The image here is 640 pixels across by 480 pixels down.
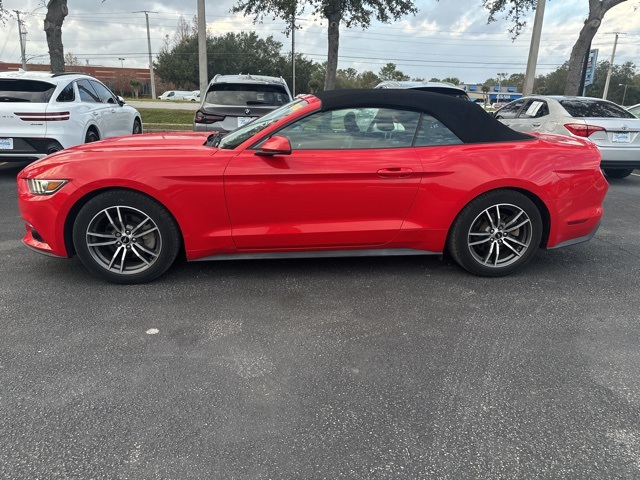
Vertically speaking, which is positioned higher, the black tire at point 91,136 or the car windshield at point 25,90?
the car windshield at point 25,90

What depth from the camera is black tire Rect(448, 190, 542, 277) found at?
3.88 metres

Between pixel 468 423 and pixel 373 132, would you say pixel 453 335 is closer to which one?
pixel 468 423

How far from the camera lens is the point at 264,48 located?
63.2 m

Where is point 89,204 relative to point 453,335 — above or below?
above

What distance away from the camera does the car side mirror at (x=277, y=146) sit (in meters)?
3.50

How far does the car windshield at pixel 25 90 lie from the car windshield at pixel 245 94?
7.96ft

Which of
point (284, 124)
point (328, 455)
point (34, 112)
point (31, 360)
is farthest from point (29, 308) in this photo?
point (34, 112)

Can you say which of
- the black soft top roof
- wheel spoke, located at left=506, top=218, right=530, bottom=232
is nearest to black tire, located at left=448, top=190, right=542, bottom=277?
wheel spoke, located at left=506, top=218, right=530, bottom=232

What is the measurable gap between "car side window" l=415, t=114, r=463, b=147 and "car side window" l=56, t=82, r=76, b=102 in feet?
20.1

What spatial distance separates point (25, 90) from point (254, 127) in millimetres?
5417

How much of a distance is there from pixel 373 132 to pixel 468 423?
2319mm

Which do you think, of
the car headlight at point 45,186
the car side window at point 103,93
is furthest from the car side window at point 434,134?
the car side window at point 103,93

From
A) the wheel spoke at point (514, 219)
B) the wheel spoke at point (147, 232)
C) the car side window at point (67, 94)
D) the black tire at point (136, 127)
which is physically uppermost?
the car side window at point (67, 94)

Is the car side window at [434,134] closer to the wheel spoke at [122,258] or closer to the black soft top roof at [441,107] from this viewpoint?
the black soft top roof at [441,107]
